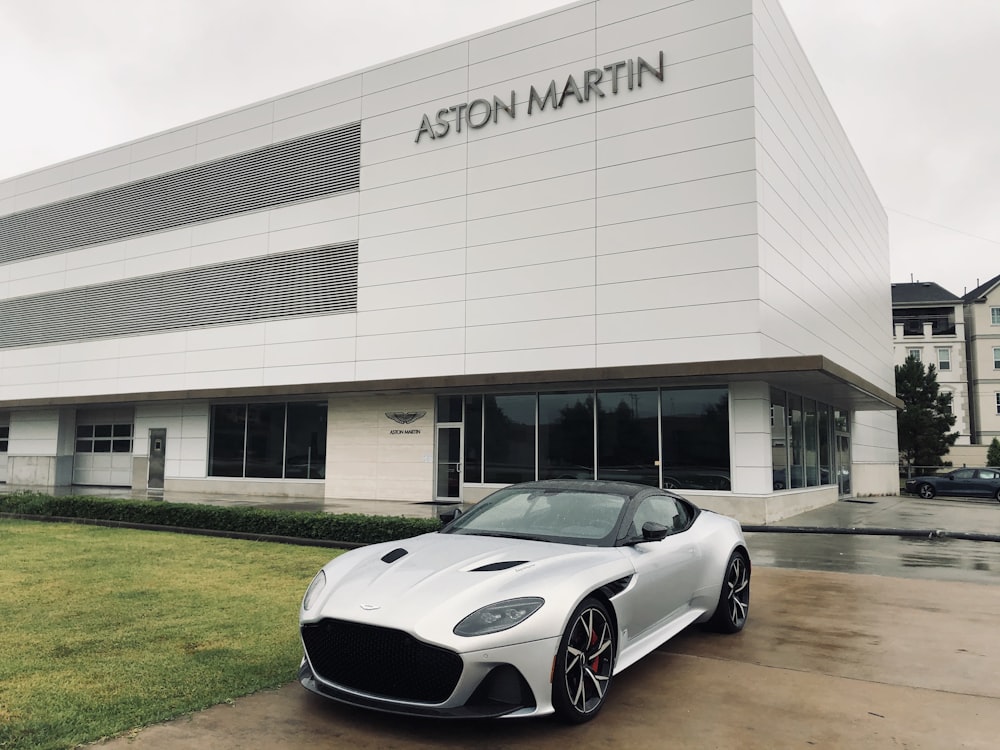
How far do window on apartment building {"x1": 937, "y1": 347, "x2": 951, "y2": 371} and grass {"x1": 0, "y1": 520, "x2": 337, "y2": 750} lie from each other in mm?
70364

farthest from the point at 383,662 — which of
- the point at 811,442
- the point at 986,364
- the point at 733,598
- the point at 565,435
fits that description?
the point at 986,364

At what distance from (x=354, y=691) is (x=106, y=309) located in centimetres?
3044

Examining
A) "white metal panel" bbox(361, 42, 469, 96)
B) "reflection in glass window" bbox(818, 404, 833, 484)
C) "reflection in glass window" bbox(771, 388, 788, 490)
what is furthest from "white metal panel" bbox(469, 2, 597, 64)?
"reflection in glass window" bbox(818, 404, 833, 484)

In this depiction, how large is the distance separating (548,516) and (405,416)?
18090mm

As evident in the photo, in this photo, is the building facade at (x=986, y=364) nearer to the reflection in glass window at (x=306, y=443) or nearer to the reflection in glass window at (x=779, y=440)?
the reflection in glass window at (x=779, y=440)

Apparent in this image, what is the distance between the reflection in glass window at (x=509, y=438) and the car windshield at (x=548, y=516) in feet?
48.7

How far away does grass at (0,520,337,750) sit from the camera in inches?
170

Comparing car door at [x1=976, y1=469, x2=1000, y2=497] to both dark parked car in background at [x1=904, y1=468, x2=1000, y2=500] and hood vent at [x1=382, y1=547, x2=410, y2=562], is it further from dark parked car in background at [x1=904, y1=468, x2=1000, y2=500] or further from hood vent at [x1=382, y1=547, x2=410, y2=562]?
hood vent at [x1=382, y1=547, x2=410, y2=562]

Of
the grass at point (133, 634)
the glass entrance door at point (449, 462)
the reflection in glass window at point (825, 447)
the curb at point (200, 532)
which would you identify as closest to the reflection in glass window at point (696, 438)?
the glass entrance door at point (449, 462)

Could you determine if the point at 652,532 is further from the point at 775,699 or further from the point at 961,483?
the point at 961,483

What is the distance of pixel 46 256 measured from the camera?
32656mm

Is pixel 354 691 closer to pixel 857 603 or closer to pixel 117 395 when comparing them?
pixel 857 603

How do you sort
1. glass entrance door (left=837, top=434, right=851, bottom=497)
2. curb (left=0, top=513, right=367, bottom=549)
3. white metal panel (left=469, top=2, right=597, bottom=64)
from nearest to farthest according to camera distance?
curb (left=0, top=513, right=367, bottom=549) → white metal panel (left=469, top=2, right=597, bottom=64) → glass entrance door (left=837, top=434, right=851, bottom=497)

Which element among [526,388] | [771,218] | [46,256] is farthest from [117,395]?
[771,218]
